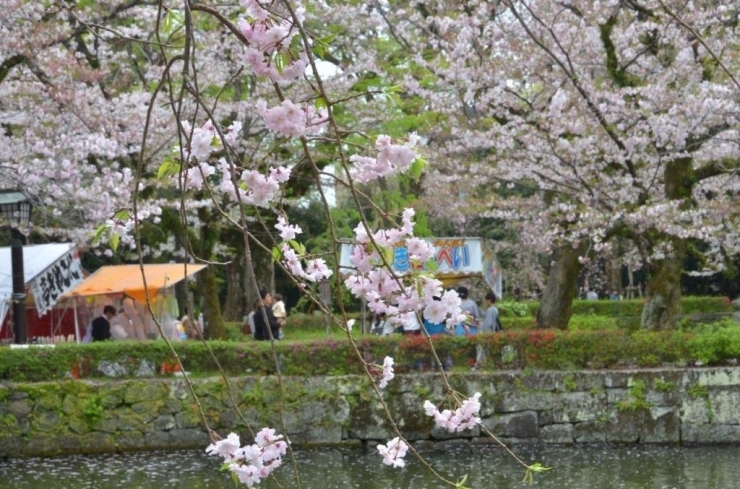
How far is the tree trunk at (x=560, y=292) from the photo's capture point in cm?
1390

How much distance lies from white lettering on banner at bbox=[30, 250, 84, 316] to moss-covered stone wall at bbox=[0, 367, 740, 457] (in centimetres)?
255

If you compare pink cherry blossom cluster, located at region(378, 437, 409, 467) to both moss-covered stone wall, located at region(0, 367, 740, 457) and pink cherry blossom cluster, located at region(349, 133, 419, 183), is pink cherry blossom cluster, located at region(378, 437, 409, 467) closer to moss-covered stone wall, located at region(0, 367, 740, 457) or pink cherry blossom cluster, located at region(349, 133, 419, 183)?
pink cherry blossom cluster, located at region(349, 133, 419, 183)

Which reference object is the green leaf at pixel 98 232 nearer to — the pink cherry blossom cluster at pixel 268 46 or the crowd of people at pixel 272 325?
the pink cherry blossom cluster at pixel 268 46

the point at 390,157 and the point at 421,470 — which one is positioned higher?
the point at 390,157

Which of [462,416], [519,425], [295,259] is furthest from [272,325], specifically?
[295,259]

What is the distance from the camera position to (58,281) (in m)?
13.9

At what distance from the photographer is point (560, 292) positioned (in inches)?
550

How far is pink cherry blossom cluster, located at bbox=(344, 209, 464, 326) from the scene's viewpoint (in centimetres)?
282

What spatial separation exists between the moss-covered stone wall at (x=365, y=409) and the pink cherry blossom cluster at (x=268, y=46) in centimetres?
893

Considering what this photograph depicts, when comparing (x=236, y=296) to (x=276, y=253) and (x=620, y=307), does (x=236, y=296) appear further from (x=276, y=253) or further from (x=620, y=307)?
(x=276, y=253)

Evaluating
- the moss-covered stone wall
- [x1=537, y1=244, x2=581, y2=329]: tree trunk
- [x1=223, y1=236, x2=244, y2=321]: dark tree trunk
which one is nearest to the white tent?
the moss-covered stone wall

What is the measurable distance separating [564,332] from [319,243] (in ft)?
43.9

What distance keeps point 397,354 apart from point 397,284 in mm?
8949

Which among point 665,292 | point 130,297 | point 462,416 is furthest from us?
point 130,297
